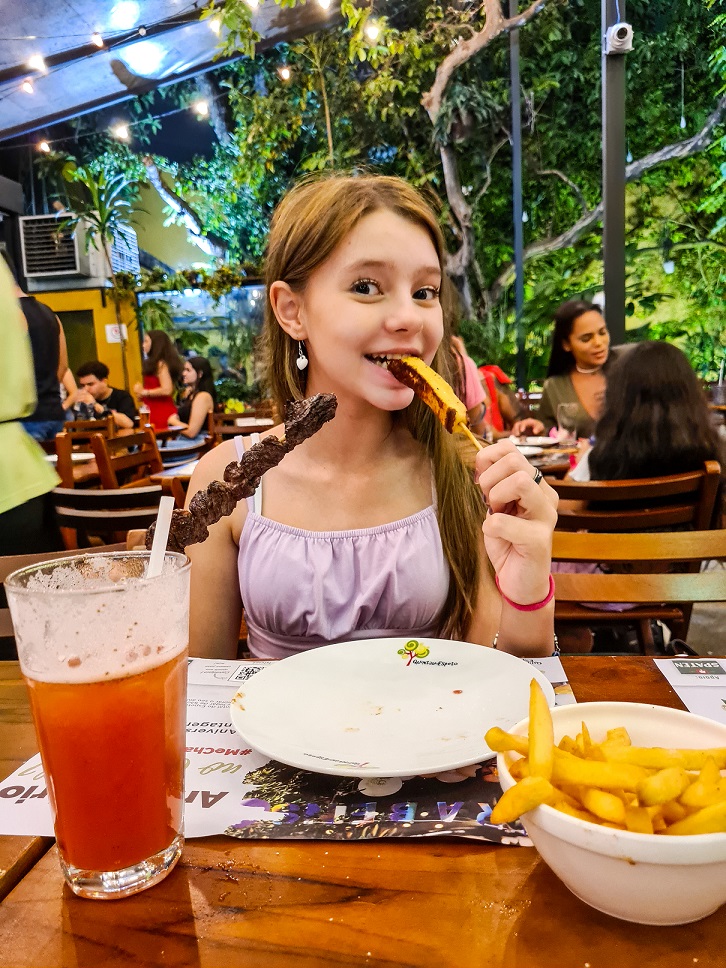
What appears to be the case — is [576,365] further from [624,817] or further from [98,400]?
[98,400]

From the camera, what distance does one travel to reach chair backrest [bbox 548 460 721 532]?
7.24 ft

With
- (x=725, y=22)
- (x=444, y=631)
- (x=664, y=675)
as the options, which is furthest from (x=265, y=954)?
(x=725, y=22)

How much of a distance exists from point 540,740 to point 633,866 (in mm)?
112

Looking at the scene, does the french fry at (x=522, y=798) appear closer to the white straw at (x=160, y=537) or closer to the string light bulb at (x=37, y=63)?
the white straw at (x=160, y=537)

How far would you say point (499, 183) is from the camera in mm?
8422

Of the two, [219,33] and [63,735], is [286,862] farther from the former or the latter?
[219,33]

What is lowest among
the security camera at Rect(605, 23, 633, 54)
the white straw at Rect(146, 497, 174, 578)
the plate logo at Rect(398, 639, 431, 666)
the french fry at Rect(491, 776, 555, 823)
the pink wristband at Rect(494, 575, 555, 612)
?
the plate logo at Rect(398, 639, 431, 666)

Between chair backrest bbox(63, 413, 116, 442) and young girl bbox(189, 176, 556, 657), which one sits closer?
young girl bbox(189, 176, 556, 657)

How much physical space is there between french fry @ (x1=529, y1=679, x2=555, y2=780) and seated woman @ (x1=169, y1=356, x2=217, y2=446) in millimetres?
6106

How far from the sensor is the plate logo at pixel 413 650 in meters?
1.10

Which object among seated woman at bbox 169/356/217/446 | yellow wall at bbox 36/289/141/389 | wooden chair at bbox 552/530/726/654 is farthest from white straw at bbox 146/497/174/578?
yellow wall at bbox 36/289/141/389

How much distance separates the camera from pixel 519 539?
3.65 ft

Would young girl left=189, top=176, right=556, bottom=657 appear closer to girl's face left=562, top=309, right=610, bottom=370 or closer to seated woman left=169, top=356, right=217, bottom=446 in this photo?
girl's face left=562, top=309, right=610, bottom=370

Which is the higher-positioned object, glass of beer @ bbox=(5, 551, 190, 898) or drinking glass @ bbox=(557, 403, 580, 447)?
glass of beer @ bbox=(5, 551, 190, 898)
